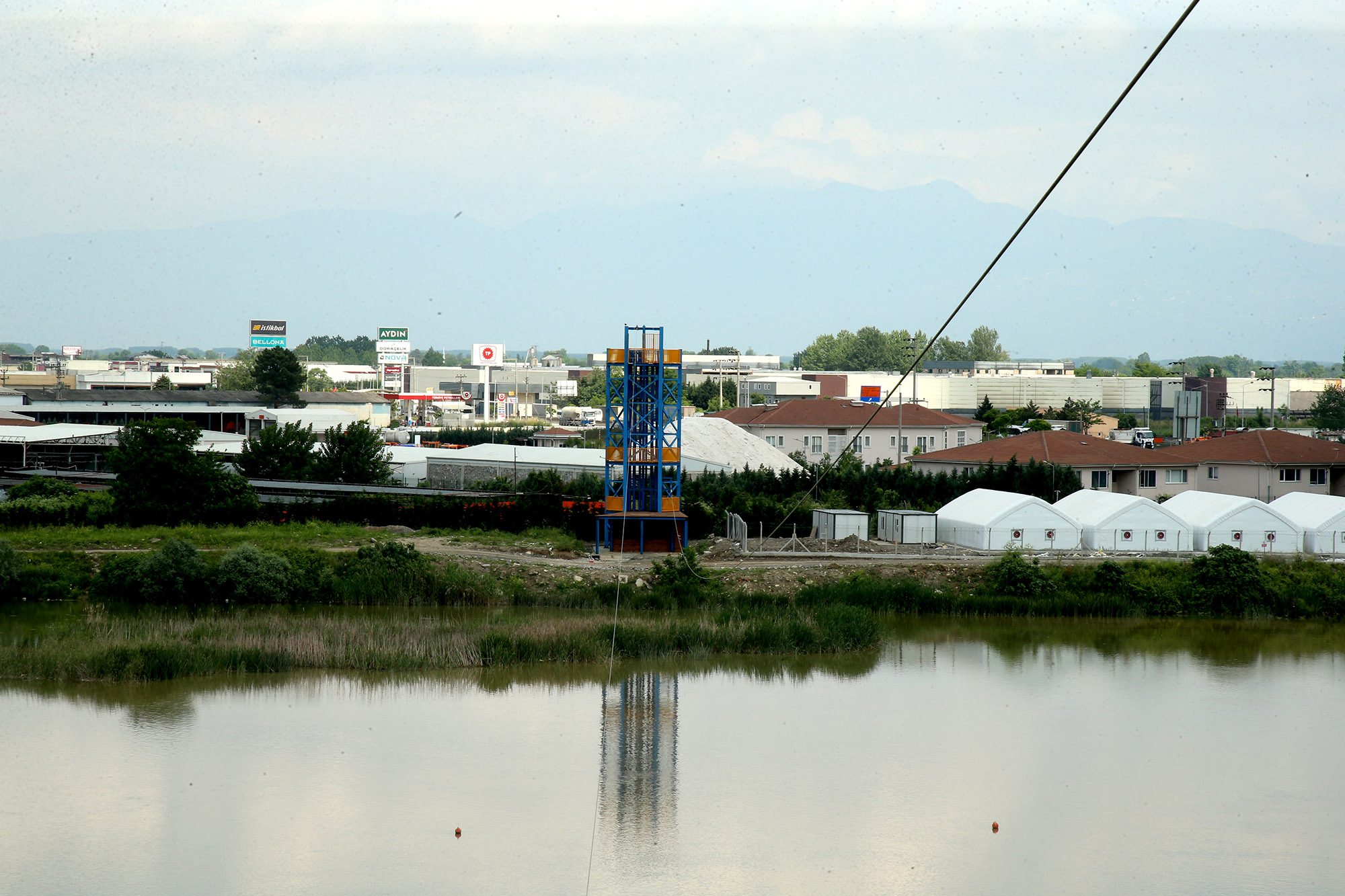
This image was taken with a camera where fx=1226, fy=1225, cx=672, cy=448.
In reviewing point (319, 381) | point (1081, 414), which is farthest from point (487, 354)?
point (1081, 414)

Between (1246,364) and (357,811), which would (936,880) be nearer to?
(357,811)

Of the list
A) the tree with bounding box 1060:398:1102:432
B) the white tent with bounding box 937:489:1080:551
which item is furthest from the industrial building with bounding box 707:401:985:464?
the white tent with bounding box 937:489:1080:551

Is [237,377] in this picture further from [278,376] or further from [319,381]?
[278,376]

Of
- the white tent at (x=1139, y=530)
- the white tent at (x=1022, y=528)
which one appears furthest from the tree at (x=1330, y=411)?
the white tent at (x=1022, y=528)

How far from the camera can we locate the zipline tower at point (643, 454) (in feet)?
87.1

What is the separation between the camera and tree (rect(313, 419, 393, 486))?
35.8 m

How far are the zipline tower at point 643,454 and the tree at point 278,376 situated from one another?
42.6 m

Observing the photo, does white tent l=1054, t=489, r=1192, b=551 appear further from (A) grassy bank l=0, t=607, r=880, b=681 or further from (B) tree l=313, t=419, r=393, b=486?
(B) tree l=313, t=419, r=393, b=486

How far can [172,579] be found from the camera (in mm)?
22297

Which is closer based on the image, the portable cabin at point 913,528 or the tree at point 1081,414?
the portable cabin at point 913,528

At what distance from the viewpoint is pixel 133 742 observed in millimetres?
13477

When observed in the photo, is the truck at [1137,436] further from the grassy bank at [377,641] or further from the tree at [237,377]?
the tree at [237,377]

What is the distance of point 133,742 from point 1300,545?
970 inches

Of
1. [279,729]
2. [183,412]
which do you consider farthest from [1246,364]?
[279,729]
